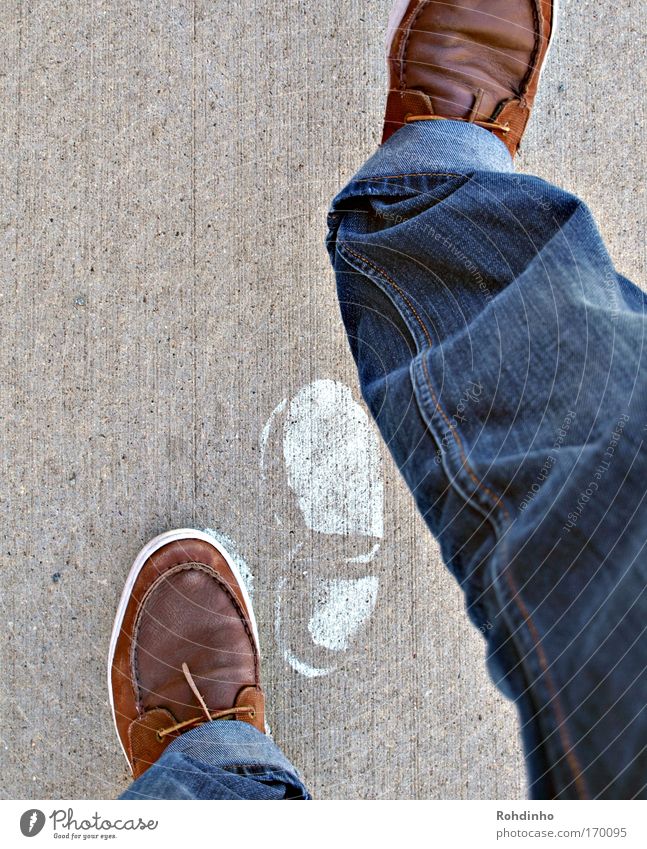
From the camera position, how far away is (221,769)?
875mm

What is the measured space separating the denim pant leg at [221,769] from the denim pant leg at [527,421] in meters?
0.33

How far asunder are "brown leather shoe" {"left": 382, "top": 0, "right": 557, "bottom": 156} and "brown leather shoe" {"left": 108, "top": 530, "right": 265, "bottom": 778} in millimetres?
629

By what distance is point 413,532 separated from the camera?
960mm

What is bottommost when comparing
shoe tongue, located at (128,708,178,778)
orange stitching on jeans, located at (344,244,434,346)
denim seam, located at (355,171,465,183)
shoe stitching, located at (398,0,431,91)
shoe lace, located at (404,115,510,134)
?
shoe tongue, located at (128,708,178,778)

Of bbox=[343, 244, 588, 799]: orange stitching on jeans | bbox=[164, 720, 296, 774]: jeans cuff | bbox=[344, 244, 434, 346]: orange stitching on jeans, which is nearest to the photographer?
bbox=[343, 244, 588, 799]: orange stitching on jeans

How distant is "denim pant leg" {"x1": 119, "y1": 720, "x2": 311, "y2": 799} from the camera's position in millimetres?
831

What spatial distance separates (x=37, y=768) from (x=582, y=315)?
0.86 metres

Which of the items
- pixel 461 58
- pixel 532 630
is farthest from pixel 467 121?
pixel 532 630

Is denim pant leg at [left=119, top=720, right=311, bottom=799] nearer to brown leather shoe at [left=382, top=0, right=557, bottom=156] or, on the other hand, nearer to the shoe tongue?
the shoe tongue

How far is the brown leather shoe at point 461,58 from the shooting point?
3.00 ft

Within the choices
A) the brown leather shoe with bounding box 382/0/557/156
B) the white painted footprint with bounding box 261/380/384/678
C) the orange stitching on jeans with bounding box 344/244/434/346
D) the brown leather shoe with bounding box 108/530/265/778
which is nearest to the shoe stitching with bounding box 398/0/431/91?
the brown leather shoe with bounding box 382/0/557/156

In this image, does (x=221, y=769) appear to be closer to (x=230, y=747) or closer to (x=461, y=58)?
(x=230, y=747)

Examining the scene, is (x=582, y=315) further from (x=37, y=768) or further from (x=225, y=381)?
(x=37, y=768)

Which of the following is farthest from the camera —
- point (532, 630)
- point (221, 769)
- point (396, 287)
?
point (221, 769)
